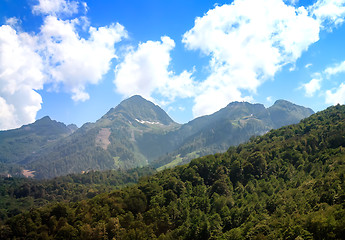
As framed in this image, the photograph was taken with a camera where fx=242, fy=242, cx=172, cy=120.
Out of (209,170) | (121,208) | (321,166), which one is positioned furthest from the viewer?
(209,170)

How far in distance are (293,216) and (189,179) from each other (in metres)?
69.1

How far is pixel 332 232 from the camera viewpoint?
62219 mm

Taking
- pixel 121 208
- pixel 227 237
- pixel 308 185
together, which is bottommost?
pixel 227 237

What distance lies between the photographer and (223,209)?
104m

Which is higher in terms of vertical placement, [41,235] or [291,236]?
[41,235]

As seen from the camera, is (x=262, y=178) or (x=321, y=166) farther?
(x=262, y=178)

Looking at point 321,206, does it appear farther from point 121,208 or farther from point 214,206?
point 121,208

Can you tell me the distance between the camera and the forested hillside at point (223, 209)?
78438 millimetres

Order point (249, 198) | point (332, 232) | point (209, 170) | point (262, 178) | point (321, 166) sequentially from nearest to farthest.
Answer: point (332, 232)
point (249, 198)
point (321, 166)
point (262, 178)
point (209, 170)

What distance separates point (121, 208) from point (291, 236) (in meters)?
68.1

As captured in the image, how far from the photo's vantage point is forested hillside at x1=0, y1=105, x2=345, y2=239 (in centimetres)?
7844

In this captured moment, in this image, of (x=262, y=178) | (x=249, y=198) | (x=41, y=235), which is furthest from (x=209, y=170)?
(x=41, y=235)

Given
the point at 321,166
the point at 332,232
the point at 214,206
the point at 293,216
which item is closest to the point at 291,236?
the point at 332,232

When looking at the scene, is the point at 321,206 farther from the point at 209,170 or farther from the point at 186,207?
the point at 209,170
